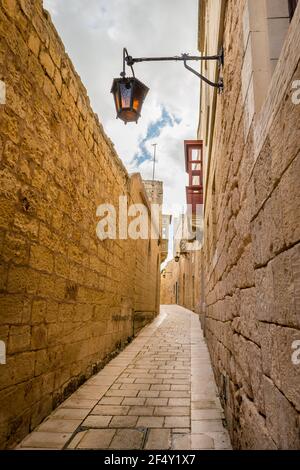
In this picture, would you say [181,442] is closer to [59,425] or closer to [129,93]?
[59,425]

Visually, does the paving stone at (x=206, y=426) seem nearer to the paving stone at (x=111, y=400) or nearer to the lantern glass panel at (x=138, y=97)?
the paving stone at (x=111, y=400)

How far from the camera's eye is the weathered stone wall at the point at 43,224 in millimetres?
2336

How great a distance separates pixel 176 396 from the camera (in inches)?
139

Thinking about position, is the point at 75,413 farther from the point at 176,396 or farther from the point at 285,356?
the point at 285,356

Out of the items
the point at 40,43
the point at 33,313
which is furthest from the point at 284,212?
the point at 40,43

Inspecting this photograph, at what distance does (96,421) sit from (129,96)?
12.1ft

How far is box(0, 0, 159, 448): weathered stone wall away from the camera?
7.66ft

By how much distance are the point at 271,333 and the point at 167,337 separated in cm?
712

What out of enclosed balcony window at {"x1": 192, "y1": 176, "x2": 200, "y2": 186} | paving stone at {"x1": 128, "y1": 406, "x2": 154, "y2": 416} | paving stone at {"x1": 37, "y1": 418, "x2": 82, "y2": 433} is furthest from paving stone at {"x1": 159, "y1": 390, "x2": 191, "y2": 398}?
enclosed balcony window at {"x1": 192, "y1": 176, "x2": 200, "y2": 186}

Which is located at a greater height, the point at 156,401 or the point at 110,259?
the point at 110,259

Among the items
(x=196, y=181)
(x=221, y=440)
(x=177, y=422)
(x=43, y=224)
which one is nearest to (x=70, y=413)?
(x=177, y=422)

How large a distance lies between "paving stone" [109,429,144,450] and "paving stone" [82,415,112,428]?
0.21 meters

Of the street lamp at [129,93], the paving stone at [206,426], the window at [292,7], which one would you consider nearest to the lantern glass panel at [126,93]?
the street lamp at [129,93]

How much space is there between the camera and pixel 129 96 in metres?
3.98
